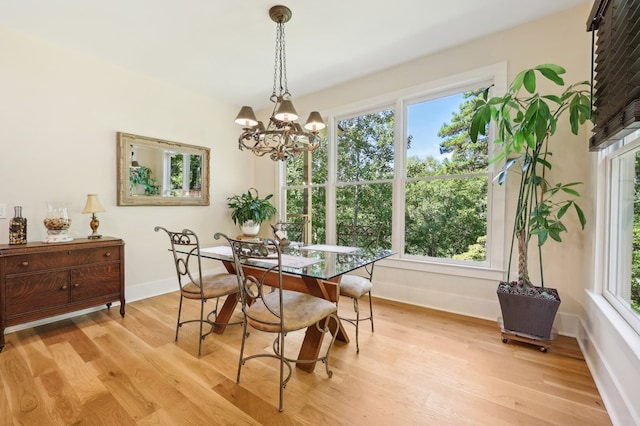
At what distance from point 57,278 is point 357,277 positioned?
2.75 metres

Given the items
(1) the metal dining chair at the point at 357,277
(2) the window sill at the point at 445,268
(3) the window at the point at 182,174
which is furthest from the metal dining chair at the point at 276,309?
(3) the window at the point at 182,174

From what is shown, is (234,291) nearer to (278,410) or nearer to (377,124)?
(278,410)

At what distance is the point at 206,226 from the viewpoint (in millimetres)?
4367

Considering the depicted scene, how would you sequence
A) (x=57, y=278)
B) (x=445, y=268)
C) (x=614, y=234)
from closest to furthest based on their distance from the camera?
(x=614, y=234), (x=57, y=278), (x=445, y=268)

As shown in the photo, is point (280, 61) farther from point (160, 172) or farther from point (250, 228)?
point (250, 228)

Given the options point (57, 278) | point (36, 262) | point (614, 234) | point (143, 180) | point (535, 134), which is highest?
point (535, 134)

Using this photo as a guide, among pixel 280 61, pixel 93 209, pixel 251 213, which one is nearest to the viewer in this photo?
pixel 93 209

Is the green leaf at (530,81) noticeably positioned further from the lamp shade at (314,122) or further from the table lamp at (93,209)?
the table lamp at (93,209)

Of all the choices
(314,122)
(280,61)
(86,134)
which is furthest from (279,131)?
(86,134)

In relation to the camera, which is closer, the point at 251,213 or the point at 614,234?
the point at 614,234

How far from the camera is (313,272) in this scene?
6.03ft

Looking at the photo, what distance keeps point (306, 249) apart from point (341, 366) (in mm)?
1063

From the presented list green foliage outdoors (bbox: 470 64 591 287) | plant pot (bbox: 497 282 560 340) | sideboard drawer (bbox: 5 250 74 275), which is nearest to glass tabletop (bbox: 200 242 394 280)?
plant pot (bbox: 497 282 560 340)

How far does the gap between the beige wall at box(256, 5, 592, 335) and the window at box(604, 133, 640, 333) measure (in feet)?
1.58
